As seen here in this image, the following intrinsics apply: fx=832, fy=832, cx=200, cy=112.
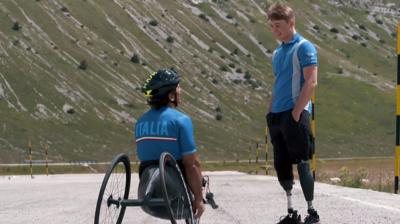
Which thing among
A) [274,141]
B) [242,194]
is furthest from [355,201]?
[274,141]

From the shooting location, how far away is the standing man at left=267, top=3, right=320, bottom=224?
743 centimetres

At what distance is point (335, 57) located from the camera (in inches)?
4840

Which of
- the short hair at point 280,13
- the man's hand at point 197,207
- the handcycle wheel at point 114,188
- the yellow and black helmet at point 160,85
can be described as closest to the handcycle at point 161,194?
the handcycle wheel at point 114,188

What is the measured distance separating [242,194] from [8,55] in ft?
216

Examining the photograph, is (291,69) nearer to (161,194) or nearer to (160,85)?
(160,85)

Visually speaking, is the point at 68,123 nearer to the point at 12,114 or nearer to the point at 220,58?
the point at 12,114

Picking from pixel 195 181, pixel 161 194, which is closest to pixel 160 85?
pixel 195 181

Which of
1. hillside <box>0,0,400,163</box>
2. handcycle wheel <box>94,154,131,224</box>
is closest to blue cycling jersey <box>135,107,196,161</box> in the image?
handcycle wheel <box>94,154,131,224</box>

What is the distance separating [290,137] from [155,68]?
83.7 metres

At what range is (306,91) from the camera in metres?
7.41

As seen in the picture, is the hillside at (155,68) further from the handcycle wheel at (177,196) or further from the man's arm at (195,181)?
the handcycle wheel at (177,196)

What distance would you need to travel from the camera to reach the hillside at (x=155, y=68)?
71312 mm

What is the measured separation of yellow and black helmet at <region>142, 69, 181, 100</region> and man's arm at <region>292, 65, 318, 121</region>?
134cm

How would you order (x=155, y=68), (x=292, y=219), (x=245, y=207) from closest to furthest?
(x=292, y=219)
(x=245, y=207)
(x=155, y=68)
